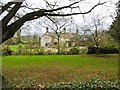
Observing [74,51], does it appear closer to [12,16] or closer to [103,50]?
[103,50]

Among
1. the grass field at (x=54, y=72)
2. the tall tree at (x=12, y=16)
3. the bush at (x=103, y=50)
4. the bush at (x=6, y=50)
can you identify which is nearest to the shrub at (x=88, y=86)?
the grass field at (x=54, y=72)

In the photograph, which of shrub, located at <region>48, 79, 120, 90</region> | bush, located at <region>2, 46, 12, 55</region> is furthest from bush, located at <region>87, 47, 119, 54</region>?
shrub, located at <region>48, 79, 120, 90</region>

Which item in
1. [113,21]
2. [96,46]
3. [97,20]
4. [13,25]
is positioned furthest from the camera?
[96,46]

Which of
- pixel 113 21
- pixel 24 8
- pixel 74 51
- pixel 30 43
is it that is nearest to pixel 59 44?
pixel 74 51

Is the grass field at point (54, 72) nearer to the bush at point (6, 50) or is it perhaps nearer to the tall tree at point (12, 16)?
the tall tree at point (12, 16)

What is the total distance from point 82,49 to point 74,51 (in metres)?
1.00

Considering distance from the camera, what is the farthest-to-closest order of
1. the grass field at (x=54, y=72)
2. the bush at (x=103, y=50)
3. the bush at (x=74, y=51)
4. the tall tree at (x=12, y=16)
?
the bush at (x=74, y=51) → the bush at (x=103, y=50) → the grass field at (x=54, y=72) → the tall tree at (x=12, y=16)

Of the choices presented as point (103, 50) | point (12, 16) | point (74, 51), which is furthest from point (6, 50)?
point (12, 16)

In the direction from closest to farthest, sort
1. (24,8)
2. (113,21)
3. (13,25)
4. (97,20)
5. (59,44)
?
(13,25), (24,8), (113,21), (97,20), (59,44)

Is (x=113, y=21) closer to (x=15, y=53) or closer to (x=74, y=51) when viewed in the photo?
(x=74, y=51)

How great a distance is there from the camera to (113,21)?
23938 mm

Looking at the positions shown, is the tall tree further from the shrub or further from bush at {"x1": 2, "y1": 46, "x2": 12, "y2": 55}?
bush at {"x1": 2, "y1": 46, "x2": 12, "y2": 55}

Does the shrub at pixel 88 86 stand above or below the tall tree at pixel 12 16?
below

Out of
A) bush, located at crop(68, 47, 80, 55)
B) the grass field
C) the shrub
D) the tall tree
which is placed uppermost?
the tall tree
